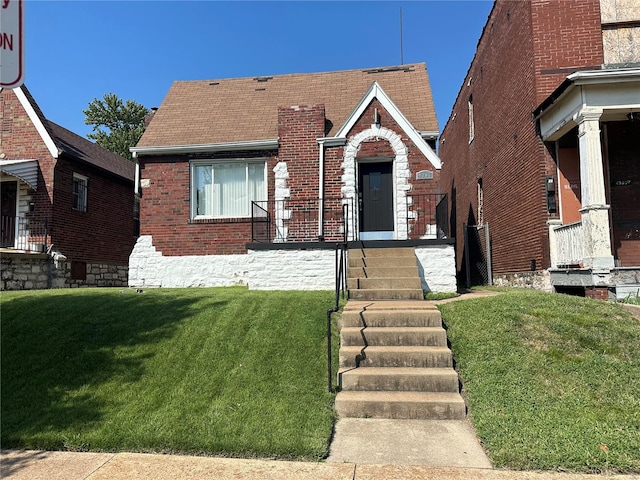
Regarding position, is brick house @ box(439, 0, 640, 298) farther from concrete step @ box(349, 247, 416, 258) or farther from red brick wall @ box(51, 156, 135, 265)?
red brick wall @ box(51, 156, 135, 265)

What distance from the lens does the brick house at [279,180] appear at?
11.4 meters

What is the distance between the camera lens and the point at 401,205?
11.3m

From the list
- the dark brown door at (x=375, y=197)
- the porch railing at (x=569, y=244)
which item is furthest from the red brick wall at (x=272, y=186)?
the porch railing at (x=569, y=244)

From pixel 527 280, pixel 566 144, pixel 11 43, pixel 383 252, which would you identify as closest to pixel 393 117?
pixel 383 252

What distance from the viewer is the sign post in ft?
9.75

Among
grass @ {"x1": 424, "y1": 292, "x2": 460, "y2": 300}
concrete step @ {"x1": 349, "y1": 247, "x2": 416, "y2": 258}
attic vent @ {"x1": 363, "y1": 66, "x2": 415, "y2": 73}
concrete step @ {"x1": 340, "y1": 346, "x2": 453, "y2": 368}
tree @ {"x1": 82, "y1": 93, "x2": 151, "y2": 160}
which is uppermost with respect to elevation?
tree @ {"x1": 82, "y1": 93, "x2": 151, "y2": 160}

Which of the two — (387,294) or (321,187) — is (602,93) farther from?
(321,187)

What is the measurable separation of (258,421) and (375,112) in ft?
29.5

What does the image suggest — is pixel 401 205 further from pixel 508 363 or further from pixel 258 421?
pixel 258 421

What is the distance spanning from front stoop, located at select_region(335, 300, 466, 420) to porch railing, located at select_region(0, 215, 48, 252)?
12.0 m

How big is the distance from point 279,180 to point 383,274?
451 centimetres

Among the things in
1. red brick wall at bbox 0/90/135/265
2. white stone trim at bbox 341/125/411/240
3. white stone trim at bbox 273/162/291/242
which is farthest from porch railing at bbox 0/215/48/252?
white stone trim at bbox 341/125/411/240

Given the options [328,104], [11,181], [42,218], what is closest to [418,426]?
[328,104]

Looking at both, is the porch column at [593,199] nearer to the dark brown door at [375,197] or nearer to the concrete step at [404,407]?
the dark brown door at [375,197]
